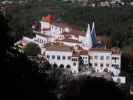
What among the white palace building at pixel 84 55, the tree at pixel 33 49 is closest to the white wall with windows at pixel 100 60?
the white palace building at pixel 84 55

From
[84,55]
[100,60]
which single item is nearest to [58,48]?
[84,55]

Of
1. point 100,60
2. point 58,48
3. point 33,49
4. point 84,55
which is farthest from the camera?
point 33,49

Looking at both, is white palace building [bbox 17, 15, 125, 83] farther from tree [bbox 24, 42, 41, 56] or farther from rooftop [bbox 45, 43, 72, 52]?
tree [bbox 24, 42, 41, 56]

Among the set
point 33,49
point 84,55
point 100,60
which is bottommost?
point 100,60

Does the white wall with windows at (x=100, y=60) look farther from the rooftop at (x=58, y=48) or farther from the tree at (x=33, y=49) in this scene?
the tree at (x=33, y=49)

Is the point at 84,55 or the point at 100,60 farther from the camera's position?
the point at 84,55

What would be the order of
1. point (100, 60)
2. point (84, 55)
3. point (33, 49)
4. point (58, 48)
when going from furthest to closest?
point (33, 49) < point (84, 55) < point (100, 60) < point (58, 48)

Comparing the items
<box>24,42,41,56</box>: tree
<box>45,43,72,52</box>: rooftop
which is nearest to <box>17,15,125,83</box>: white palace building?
<box>45,43,72,52</box>: rooftop

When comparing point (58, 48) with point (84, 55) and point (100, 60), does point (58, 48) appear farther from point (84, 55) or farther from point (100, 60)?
point (100, 60)

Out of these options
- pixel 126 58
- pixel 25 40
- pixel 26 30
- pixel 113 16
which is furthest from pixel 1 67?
pixel 113 16

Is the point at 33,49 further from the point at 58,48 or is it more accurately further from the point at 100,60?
the point at 100,60

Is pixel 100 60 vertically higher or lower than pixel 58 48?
lower

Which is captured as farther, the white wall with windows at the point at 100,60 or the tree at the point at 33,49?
the white wall with windows at the point at 100,60

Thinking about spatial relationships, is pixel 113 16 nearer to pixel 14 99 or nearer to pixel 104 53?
pixel 104 53
